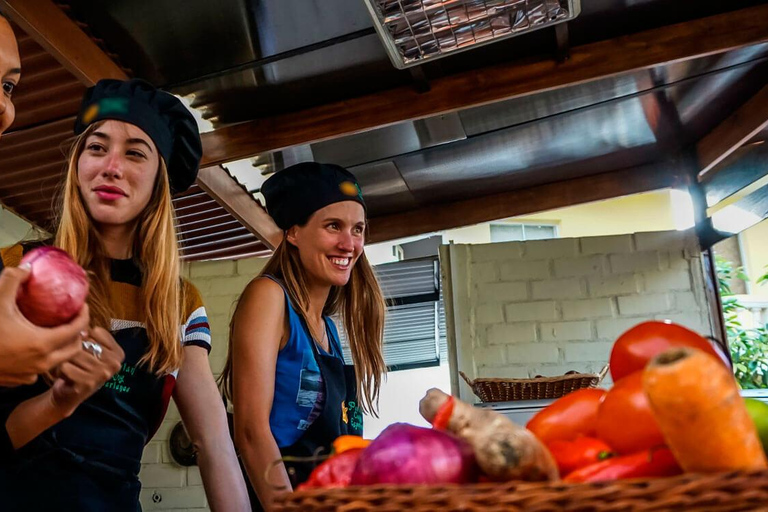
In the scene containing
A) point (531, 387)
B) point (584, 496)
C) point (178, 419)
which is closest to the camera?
point (584, 496)

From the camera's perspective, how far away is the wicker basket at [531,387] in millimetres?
3340

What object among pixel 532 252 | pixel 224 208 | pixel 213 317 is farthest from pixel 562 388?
pixel 213 317

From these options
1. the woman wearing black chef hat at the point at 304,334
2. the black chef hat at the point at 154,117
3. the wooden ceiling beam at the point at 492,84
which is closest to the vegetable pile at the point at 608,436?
the woman wearing black chef hat at the point at 304,334

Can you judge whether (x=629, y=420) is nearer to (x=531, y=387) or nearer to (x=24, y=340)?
(x=24, y=340)

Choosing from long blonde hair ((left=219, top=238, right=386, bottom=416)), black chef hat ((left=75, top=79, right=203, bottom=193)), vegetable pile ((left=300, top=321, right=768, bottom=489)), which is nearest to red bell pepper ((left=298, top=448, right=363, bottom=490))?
vegetable pile ((left=300, top=321, right=768, bottom=489))

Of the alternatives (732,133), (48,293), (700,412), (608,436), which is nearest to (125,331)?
(48,293)

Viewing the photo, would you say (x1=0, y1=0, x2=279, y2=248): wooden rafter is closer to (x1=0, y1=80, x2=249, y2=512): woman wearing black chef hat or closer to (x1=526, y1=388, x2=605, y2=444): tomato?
(x1=0, y1=80, x2=249, y2=512): woman wearing black chef hat

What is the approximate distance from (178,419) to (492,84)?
2967 millimetres

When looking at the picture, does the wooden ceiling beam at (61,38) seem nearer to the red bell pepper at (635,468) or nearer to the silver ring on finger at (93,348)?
the silver ring on finger at (93,348)

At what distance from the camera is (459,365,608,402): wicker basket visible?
3.34 m

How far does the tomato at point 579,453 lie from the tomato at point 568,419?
0.18 feet

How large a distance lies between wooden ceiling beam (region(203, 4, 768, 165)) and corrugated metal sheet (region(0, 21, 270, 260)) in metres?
0.61

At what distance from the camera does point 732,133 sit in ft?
12.9

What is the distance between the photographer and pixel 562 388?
11.1 ft
